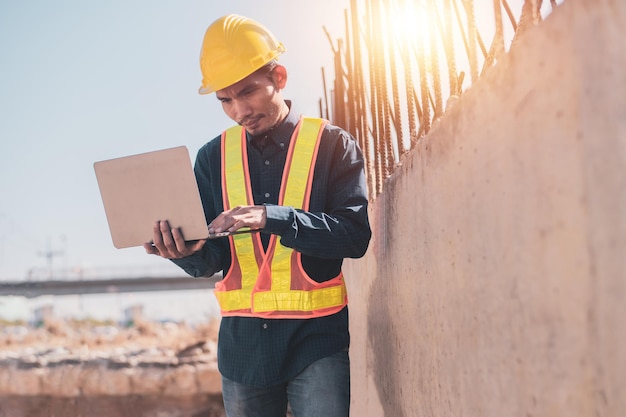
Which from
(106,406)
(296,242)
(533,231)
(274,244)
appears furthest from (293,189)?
(106,406)

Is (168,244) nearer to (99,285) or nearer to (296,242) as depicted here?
(296,242)

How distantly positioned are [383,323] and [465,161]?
1475mm

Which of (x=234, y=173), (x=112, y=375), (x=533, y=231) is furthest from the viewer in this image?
(x=112, y=375)

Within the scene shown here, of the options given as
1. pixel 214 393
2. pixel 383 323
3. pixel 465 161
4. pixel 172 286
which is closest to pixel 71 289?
pixel 172 286

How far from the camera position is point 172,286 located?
793 inches

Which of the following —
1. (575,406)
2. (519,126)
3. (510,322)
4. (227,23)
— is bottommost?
(575,406)

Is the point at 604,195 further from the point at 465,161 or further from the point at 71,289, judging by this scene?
the point at 71,289

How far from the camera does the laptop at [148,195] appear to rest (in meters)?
2.23

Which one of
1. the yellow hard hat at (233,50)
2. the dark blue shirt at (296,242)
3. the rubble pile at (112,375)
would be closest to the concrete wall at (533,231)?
the dark blue shirt at (296,242)

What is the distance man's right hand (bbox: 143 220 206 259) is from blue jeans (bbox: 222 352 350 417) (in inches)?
20.8

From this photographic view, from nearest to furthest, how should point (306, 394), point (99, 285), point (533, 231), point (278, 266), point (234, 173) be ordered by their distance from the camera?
point (533, 231)
point (306, 394)
point (278, 266)
point (234, 173)
point (99, 285)

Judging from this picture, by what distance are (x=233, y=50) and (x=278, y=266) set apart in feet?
2.67

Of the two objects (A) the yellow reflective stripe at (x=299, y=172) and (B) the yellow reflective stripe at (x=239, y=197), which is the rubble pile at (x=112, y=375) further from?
(A) the yellow reflective stripe at (x=299, y=172)

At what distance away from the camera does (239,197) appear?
8.50ft
